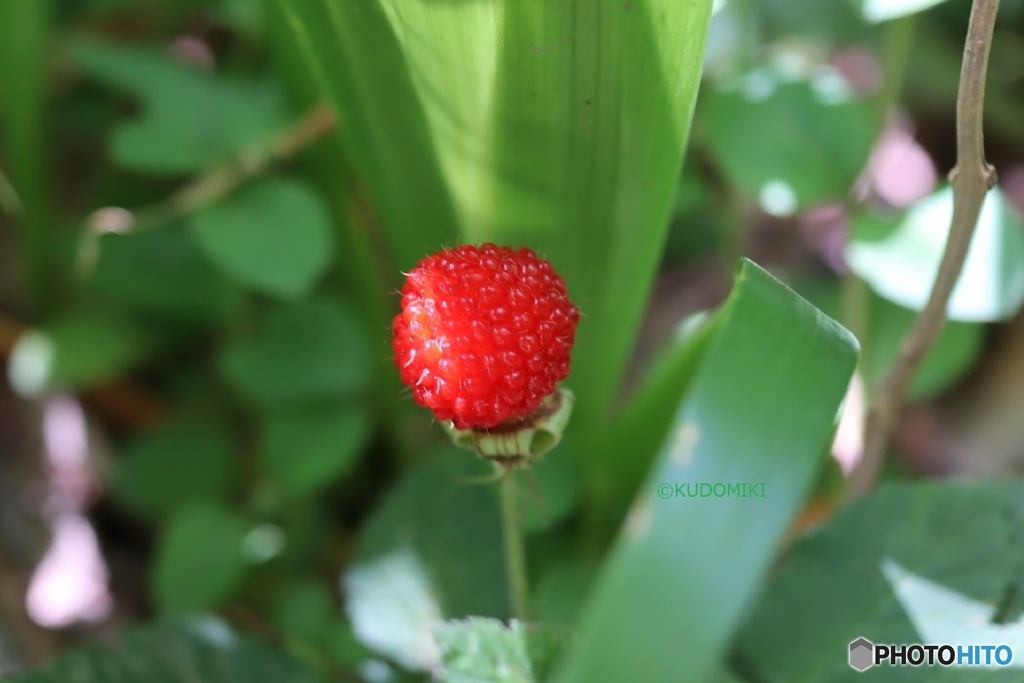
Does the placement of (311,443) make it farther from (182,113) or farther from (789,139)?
(789,139)

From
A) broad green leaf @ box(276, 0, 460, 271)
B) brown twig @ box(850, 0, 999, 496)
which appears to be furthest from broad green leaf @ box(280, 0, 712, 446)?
brown twig @ box(850, 0, 999, 496)

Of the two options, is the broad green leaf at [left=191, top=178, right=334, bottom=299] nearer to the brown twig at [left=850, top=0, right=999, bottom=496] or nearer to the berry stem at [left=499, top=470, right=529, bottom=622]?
the berry stem at [left=499, top=470, right=529, bottom=622]

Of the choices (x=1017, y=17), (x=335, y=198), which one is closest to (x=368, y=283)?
(x=335, y=198)

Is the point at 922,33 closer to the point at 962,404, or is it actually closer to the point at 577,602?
the point at 962,404

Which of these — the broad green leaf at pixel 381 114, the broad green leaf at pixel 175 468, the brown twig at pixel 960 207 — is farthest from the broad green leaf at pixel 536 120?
the broad green leaf at pixel 175 468

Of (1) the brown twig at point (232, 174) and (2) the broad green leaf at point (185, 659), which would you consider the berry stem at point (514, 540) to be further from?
(1) the brown twig at point (232, 174)
